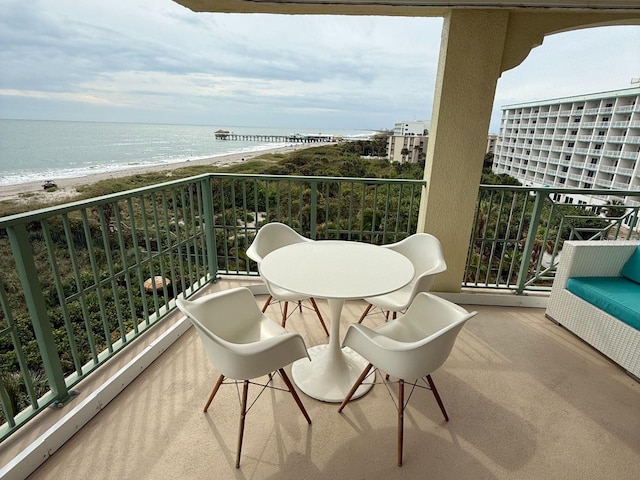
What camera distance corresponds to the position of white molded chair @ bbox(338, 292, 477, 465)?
138 centimetres

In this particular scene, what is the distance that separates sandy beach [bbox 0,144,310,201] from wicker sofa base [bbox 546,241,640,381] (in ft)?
37.7

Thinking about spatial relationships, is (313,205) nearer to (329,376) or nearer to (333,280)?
(333,280)

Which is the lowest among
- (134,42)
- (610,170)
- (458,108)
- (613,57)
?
(610,170)

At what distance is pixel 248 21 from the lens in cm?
315

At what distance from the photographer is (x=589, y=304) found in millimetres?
2457

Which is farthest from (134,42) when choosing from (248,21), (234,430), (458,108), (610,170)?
(610,170)

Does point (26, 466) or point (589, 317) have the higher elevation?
point (589, 317)

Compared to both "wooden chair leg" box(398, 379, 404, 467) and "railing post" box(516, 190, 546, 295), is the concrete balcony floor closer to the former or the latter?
"wooden chair leg" box(398, 379, 404, 467)

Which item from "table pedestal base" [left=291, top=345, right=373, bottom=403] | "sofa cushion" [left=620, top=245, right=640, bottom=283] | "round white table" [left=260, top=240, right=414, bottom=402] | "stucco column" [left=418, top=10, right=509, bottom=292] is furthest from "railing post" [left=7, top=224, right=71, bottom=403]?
"sofa cushion" [left=620, top=245, right=640, bottom=283]

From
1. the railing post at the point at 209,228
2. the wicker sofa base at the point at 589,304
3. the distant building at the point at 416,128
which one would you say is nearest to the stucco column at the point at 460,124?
the distant building at the point at 416,128

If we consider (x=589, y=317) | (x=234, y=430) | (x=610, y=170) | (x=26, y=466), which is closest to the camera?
(x=26, y=466)

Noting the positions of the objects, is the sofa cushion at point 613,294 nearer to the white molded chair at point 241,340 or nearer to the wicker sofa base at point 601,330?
the wicker sofa base at point 601,330

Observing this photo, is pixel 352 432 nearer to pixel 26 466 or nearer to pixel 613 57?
pixel 26 466

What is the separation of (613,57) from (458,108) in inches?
97.5
